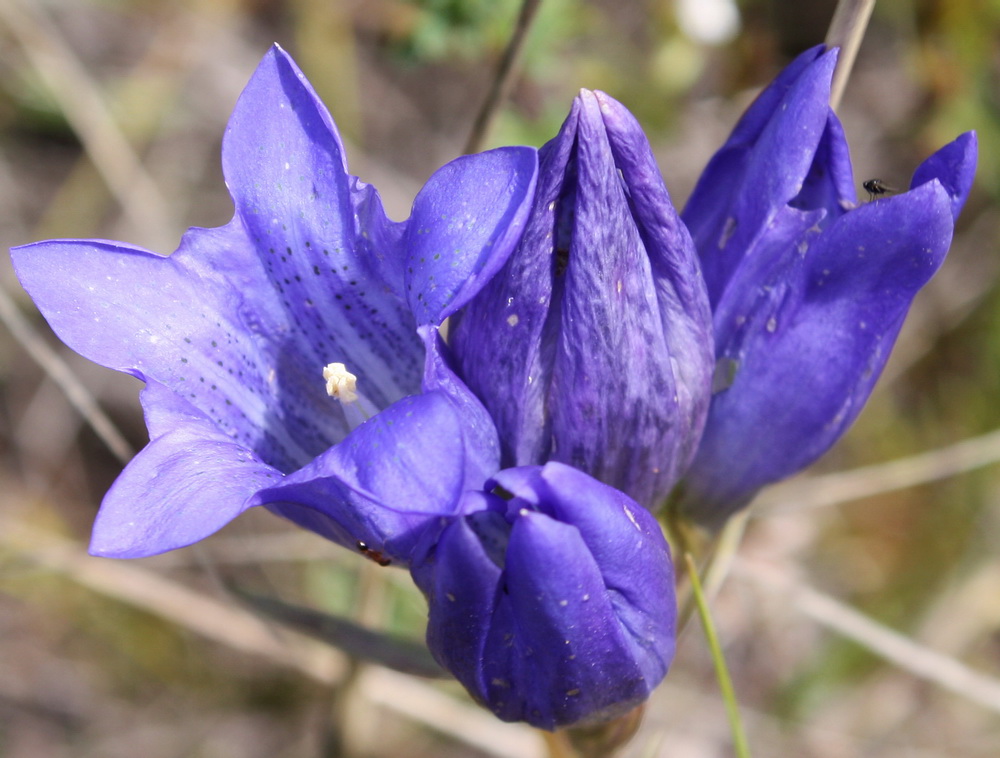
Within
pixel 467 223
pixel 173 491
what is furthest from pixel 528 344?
pixel 173 491

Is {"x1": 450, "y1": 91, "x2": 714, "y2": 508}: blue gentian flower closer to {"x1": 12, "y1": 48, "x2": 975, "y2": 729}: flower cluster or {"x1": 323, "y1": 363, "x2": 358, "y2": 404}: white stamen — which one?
{"x1": 12, "y1": 48, "x2": 975, "y2": 729}: flower cluster

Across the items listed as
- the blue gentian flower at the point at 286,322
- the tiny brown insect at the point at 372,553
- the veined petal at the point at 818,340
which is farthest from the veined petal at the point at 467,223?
the veined petal at the point at 818,340

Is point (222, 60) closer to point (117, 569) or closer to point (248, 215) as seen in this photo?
point (117, 569)

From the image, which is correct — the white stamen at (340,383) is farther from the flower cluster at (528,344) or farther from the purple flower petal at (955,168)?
the purple flower petal at (955,168)

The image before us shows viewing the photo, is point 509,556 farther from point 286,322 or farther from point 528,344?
point 286,322

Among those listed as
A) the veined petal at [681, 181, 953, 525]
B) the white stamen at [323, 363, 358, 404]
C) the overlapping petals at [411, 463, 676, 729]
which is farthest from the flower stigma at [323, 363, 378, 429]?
the veined petal at [681, 181, 953, 525]

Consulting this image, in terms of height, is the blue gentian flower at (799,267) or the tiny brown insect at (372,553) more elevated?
the blue gentian flower at (799,267)
